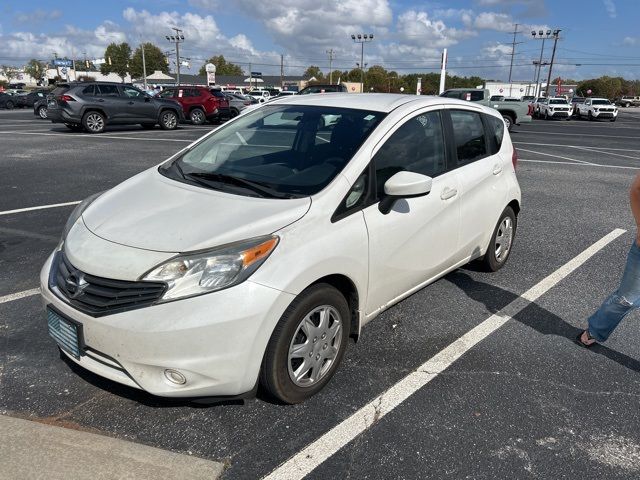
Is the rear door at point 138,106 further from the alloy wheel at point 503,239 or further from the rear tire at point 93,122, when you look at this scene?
the alloy wheel at point 503,239

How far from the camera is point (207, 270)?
2420 millimetres

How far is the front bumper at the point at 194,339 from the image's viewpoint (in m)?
2.33

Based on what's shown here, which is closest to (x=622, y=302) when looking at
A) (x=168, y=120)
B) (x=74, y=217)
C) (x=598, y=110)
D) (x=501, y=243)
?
(x=501, y=243)

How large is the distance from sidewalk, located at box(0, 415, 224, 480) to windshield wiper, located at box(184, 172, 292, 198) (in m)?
1.44

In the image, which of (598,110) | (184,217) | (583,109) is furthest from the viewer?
(583,109)

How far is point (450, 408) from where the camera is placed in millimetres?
2855

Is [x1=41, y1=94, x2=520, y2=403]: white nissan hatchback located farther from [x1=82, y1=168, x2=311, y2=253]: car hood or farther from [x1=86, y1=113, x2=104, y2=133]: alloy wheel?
[x1=86, y1=113, x2=104, y2=133]: alloy wheel

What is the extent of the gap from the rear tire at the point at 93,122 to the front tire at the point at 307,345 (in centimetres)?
1676

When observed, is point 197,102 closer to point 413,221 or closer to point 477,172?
point 477,172

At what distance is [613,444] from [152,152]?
12216 millimetres

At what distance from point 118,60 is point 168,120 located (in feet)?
359

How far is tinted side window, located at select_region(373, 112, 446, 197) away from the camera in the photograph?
3.22m

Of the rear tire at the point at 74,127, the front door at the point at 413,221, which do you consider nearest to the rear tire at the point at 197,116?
the rear tire at the point at 74,127

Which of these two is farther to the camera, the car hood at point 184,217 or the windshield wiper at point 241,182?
the windshield wiper at point 241,182
